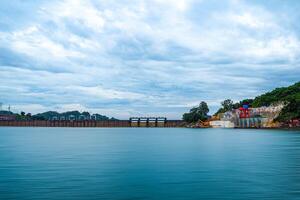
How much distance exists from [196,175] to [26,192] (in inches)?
736

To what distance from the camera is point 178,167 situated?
54.3m

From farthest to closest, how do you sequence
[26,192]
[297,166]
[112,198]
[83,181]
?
[297,166], [83,181], [26,192], [112,198]

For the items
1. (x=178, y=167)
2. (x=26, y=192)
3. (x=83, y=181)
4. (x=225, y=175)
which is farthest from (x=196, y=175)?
(x=26, y=192)

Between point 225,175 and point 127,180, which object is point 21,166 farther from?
point 225,175

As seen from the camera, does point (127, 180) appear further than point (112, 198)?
Yes

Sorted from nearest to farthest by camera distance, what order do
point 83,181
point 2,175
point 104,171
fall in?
1. point 83,181
2. point 2,175
3. point 104,171

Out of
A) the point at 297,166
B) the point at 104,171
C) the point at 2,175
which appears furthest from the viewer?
the point at 297,166

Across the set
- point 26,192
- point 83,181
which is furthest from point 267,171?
point 26,192

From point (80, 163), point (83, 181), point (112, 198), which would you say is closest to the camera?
point (112, 198)

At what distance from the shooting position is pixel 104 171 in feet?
164

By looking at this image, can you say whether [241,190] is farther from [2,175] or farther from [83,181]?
[2,175]

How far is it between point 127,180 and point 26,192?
1051 centimetres

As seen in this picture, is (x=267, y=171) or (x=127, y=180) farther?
(x=267, y=171)

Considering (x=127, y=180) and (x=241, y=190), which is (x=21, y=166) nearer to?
(x=127, y=180)
